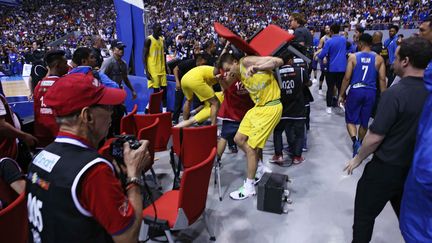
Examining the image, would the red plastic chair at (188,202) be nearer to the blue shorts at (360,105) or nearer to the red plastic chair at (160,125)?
the red plastic chair at (160,125)

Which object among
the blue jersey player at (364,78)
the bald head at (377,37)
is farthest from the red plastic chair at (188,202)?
the bald head at (377,37)

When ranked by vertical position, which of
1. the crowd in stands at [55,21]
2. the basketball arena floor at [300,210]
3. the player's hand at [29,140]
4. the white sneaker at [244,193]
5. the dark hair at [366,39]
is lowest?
the basketball arena floor at [300,210]

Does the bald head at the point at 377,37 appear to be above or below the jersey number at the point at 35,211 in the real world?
above

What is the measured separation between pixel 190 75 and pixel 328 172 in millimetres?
2213

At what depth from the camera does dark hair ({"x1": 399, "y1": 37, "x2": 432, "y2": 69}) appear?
1846mm

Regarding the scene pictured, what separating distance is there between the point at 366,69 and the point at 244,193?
225 centimetres

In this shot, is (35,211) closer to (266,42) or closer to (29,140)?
(29,140)

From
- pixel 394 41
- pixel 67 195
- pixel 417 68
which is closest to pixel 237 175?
pixel 417 68

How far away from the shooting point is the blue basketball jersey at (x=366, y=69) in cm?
404

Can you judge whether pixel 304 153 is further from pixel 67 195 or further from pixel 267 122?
pixel 67 195

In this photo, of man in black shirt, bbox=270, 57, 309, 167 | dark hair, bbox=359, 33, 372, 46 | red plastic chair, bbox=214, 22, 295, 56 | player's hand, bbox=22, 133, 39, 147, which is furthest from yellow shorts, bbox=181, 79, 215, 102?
player's hand, bbox=22, 133, 39, 147

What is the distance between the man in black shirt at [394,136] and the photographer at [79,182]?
4.92ft

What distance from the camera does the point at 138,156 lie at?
132 centimetres

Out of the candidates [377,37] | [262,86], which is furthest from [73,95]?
[377,37]
